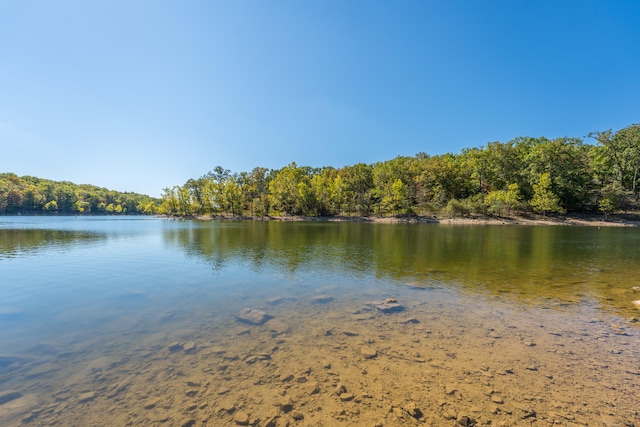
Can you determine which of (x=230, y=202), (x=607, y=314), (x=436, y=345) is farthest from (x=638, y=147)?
(x=230, y=202)

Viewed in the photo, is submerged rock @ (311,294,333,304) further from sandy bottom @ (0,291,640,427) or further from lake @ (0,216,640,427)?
sandy bottom @ (0,291,640,427)

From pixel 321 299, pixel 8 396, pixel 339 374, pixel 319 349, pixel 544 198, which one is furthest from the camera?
pixel 544 198

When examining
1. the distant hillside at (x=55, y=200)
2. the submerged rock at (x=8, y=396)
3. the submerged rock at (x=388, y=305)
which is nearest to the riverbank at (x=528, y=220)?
the submerged rock at (x=388, y=305)

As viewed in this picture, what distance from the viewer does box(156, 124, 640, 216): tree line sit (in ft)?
243

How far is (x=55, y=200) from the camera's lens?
14062 cm

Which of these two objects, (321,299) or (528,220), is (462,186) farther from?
(321,299)

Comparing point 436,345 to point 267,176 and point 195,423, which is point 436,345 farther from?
point 267,176

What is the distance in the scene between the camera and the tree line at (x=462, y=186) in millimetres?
74000

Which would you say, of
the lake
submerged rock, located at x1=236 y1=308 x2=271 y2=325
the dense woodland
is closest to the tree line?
the dense woodland

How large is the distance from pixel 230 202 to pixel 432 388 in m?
106

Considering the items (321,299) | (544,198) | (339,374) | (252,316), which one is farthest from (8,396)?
(544,198)

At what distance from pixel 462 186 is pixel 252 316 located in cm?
10026

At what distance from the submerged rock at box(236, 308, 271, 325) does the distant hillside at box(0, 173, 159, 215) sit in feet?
544

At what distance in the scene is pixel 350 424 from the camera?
5008 mm
